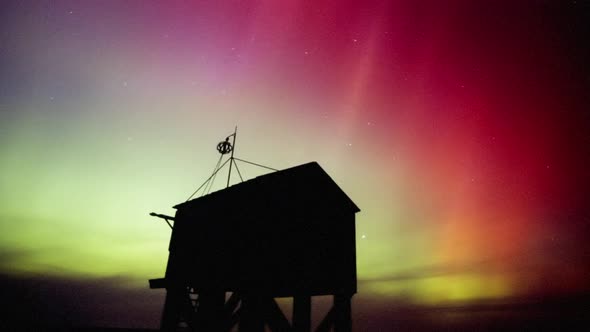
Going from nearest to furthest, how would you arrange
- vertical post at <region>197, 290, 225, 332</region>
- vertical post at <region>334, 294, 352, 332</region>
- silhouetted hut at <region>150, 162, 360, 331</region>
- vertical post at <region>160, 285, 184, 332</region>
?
silhouetted hut at <region>150, 162, 360, 331</region>, vertical post at <region>334, 294, 352, 332</region>, vertical post at <region>197, 290, 225, 332</region>, vertical post at <region>160, 285, 184, 332</region>

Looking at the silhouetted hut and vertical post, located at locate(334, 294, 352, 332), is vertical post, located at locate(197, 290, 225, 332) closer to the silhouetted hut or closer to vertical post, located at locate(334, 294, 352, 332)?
the silhouetted hut

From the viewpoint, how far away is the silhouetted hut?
809 centimetres

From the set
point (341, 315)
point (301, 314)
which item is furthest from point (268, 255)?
point (341, 315)

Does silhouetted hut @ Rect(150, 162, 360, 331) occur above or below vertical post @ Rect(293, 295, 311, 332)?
above

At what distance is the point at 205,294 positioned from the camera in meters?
9.08

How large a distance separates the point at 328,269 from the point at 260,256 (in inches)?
75.7

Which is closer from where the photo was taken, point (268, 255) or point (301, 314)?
point (268, 255)

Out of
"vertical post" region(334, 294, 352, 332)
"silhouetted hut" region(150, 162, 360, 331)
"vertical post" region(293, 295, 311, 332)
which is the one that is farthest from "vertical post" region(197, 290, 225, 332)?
"vertical post" region(334, 294, 352, 332)

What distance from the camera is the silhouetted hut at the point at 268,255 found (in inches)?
318

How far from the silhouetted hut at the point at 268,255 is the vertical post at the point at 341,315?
0.08ft

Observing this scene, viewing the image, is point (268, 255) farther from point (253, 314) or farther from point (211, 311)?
point (211, 311)

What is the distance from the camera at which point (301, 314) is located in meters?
8.84

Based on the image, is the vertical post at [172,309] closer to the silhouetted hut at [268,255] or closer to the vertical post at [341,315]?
the silhouetted hut at [268,255]

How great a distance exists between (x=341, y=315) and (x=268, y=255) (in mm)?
2527
